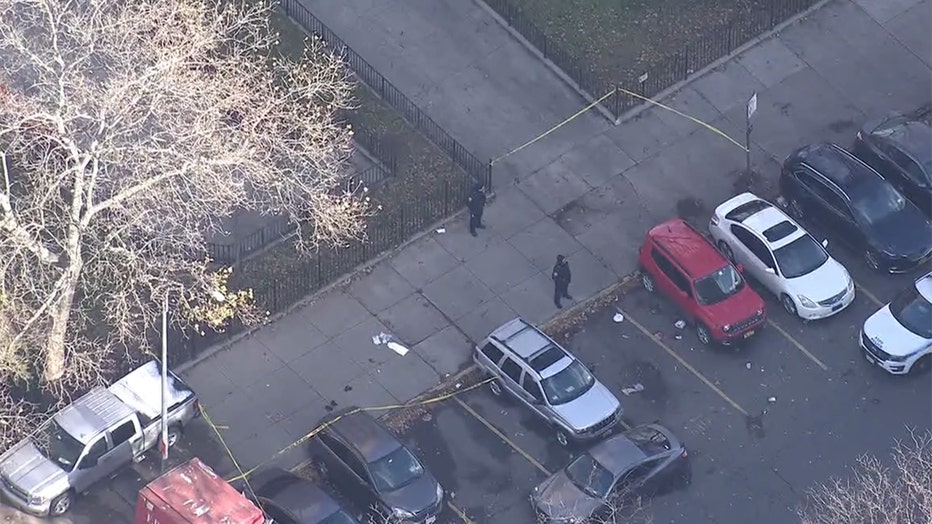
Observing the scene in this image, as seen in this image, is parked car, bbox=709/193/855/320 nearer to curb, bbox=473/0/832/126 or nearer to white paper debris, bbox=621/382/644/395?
white paper debris, bbox=621/382/644/395

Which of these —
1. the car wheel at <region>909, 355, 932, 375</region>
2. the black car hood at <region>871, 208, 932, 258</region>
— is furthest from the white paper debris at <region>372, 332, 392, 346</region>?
the car wheel at <region>909, 355, 932, 375</region>

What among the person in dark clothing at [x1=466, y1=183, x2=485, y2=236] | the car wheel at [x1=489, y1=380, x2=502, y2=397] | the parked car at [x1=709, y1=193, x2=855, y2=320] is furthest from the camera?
the person in dark clothing at [x1=466, y1=183, x2=485, y2=236]

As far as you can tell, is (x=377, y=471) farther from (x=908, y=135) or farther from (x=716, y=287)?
(x=908, y=135)

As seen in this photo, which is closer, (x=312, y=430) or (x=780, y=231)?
(x=312, y=430)

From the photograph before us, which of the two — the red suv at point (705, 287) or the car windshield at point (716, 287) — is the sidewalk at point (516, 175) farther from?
the car windshield at point (716, 287)

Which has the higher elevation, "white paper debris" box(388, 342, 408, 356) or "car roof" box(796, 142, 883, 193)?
"car roof" box(796, 142, 883, 193)

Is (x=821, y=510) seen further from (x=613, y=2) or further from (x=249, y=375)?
(x=613, y=2)

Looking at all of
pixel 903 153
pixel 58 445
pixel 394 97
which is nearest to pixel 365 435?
pixel 58 445

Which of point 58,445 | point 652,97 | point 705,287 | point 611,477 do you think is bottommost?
point 58,445
